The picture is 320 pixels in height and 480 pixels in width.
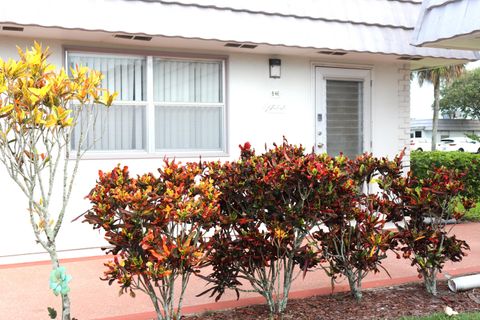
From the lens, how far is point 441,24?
22.8ft

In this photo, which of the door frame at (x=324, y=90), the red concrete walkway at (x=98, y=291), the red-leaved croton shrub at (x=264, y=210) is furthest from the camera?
the door frame at (x=324, y=90)

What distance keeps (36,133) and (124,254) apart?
1.05m

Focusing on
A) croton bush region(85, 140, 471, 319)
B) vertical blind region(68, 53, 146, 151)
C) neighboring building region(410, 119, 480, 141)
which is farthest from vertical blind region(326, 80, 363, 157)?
neighboring building region(410, 119, 480, 141)

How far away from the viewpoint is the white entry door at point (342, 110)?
8914 mm

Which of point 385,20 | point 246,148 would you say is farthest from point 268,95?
point 246,148

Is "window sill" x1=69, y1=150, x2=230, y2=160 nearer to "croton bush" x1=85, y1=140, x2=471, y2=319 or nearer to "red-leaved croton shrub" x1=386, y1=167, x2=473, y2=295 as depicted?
"croton bush" x1=85, y1=140, x2=471, y2=319

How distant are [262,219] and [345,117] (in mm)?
4963

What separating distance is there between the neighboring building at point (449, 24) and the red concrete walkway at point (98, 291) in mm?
2796

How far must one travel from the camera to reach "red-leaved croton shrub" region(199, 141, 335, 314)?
14.5ft

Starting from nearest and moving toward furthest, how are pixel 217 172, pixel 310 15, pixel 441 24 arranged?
pixel 217 172 → pixel 441 24 → pixel 310 15

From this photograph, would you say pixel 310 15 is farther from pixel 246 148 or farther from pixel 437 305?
pixel 437 305

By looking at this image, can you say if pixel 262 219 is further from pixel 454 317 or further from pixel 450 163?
pixel 450 163

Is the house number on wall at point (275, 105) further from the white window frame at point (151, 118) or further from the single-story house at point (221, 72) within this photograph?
the white window frame at point (151, 118)

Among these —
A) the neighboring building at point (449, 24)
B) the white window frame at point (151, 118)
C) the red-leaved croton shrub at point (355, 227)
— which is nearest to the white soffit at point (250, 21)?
the white window frame at point (151, 118)
